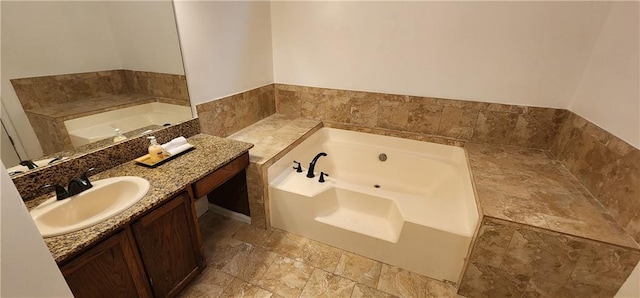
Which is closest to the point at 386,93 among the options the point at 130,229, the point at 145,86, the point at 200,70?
the point at 200,70

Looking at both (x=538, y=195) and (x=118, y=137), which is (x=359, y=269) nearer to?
(x=538, y=195)

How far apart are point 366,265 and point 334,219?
0.37 metres

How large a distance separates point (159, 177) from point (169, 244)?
343mm

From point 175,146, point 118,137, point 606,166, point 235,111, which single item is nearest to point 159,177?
point 175,146

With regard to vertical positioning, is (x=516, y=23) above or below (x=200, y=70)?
above

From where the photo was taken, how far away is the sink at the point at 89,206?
3.21 ft

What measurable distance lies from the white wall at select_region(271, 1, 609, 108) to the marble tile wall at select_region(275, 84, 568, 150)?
0.26 feet

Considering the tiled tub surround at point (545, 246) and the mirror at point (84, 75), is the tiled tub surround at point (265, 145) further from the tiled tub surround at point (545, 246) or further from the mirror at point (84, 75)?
the tiled tub surround at point (545, 246)

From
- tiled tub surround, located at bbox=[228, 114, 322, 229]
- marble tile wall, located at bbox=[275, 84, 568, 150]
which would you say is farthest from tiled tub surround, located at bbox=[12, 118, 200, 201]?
marble tile wall, located at bbox=[275, 84, 568, 150]

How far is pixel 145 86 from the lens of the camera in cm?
166

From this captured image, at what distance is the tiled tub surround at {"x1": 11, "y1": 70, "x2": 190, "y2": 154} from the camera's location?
1187 mm

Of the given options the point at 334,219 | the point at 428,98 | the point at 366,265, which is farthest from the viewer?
the point at 428,98

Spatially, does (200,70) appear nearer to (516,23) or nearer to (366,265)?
(366,265)

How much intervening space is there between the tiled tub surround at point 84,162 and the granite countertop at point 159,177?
42mm
